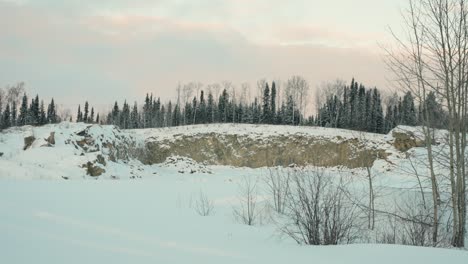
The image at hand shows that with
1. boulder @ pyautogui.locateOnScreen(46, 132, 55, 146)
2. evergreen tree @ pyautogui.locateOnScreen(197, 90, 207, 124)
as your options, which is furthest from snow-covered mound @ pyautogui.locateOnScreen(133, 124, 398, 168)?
evergreen tree @ pyautogui.locateOnScreen(197, 90, 207, 124)

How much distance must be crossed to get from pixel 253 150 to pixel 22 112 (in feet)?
168

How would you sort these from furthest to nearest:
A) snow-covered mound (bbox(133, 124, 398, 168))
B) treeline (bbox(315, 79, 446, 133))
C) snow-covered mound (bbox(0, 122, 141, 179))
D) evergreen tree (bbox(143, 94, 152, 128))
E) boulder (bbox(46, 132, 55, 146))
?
evergreen tree (bbox(143, 94, 152, 128)), treeline (bbox(315, 79, 446, 133)), snow-covered mound (bbox(133, 124, 398, 168)), boulder (bbox(46, 132, 55, 146)), snow-covered mound (bbox(0, 122, 141, 179))

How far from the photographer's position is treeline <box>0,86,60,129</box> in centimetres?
6709

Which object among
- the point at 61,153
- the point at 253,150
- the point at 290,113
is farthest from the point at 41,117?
the point at 61,153

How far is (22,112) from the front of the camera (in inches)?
2687

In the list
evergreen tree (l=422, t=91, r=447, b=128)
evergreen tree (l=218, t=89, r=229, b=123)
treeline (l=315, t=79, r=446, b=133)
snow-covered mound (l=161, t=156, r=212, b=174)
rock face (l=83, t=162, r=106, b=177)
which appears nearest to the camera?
evergreen tree (l=422, t=91, r=447, b=128)

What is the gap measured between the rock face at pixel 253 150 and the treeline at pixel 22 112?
35.8 meters

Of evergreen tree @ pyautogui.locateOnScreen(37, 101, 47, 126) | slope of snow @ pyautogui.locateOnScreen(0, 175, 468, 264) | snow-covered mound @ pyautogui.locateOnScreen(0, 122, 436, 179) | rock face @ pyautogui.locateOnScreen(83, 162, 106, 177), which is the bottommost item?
slope of snow @ pyautogui.locateOnScreen(0, 175, 468, 264)

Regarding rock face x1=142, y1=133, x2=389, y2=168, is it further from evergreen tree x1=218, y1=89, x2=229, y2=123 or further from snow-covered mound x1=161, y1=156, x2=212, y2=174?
evergreen tree x1=218, y1=89, x2=229, y2=123

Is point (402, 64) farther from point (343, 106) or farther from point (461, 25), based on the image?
point (343, 106)

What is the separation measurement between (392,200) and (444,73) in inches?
236

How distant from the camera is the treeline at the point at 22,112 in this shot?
67.1 m

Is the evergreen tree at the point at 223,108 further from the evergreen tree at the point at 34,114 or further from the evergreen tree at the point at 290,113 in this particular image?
the evergreen tree at the point at 34,114

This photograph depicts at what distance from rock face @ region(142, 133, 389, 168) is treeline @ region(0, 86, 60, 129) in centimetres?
3581
